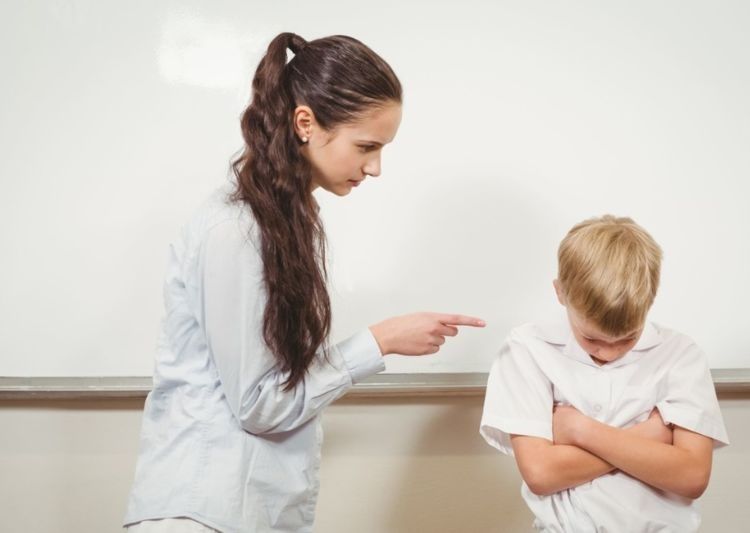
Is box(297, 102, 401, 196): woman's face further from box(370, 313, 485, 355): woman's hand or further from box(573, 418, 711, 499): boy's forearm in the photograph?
box(573, 418, 711, 499): boy's forearm

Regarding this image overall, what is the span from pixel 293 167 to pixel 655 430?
686 millimetres

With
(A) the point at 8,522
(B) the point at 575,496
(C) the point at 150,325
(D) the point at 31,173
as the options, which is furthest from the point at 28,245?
(B) the point at 575,496

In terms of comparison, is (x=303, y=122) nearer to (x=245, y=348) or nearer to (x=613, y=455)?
(x=245, y=348)

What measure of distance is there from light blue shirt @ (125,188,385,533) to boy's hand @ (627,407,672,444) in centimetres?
41

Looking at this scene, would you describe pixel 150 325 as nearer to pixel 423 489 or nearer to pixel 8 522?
pixel 8 522

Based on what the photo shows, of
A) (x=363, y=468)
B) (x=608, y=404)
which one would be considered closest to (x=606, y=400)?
(x=608, y=404)

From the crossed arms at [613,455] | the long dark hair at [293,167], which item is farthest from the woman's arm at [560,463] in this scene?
the long dark hair at [293,167]

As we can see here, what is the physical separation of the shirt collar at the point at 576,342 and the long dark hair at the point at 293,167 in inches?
14.8

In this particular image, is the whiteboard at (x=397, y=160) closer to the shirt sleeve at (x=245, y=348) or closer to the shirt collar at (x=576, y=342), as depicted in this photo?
the shirt collar at (x=576, y=342)

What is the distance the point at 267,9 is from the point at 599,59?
0.72 m

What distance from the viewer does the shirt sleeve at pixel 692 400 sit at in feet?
3.49

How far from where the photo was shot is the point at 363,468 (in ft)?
5.17

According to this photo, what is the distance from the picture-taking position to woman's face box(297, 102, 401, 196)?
1037 mm

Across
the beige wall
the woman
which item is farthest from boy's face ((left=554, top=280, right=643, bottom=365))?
the beige wall
